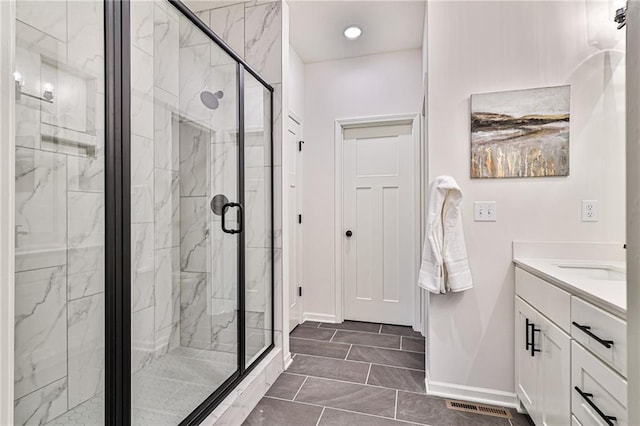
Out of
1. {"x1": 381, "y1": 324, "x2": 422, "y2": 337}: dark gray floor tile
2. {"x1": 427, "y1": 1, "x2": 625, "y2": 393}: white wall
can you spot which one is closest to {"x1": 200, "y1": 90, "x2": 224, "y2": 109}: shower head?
{"x1": 427, "y1": 1, "x2": 625, "y2": 393}: white wall

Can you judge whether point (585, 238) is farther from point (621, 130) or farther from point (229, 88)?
point (229, 88)

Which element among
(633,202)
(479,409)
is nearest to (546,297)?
(479,409)

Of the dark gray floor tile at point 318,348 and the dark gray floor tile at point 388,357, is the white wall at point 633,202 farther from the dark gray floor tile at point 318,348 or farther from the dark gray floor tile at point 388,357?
the dark gray floor tile at point 318,348

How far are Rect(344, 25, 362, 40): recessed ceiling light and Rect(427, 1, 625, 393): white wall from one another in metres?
0.86

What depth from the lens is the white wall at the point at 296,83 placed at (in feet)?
10.1

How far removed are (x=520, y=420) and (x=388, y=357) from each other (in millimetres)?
940

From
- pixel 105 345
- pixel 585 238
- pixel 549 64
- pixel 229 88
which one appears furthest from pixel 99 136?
pixel 585 238

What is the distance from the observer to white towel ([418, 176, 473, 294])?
1.96 metres

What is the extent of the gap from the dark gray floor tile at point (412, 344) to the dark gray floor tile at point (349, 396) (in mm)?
698

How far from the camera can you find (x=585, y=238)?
1.91 metres

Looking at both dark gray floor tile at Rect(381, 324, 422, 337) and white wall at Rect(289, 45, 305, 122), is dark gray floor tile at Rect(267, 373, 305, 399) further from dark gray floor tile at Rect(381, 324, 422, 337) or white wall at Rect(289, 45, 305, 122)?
white wall at Rect(289, 45, 305, 122)

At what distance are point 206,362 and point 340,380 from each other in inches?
34.6

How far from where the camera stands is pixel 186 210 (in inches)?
79.6

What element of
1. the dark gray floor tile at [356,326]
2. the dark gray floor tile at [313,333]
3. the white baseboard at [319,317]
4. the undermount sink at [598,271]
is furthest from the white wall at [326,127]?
the undermount sink at [598,271]
